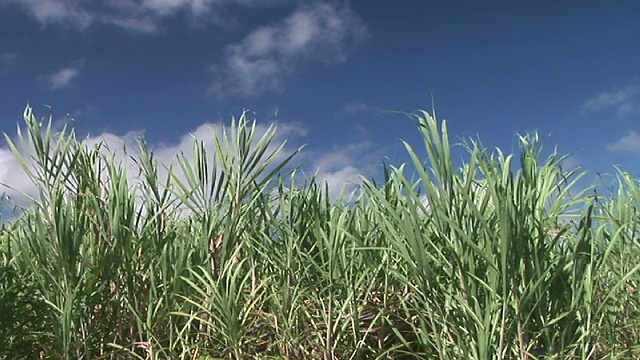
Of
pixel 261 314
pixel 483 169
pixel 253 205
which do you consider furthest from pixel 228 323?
pixel 483 169

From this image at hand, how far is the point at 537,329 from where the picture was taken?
76.9 inches

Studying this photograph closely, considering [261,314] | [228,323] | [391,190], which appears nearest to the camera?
[228,323]

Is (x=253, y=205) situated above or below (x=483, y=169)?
above

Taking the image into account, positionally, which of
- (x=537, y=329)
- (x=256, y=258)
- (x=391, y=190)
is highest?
(x=391, y=190)

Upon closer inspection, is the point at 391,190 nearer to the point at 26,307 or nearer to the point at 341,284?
the point at 341,284

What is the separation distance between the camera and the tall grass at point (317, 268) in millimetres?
1920

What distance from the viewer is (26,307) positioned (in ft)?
8.93

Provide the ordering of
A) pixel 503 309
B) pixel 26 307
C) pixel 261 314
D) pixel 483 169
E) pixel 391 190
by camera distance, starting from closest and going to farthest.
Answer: pixel 503 309 < pixel 483 169 < pixel 261 314 < pixel 391 190 < pixel 26 307

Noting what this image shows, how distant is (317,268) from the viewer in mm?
2234

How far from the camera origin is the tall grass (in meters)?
1.92

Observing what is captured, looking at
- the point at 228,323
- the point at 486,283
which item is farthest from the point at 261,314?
the point at 486,283

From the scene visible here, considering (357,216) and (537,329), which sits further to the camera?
(357,216)

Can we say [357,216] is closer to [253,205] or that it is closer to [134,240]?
[253,205]

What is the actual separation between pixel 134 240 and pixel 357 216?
83 centimetres
